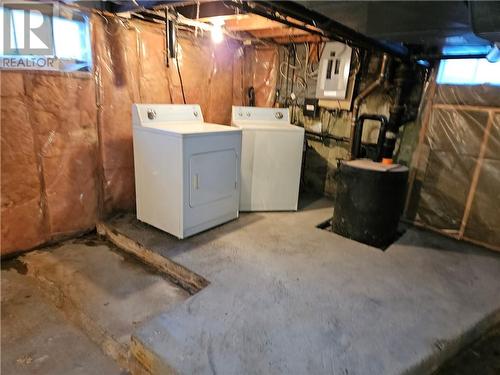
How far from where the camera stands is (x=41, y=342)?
190 centimetres

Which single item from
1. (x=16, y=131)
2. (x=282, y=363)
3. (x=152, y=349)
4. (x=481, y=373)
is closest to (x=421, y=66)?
(x=481, y=373)

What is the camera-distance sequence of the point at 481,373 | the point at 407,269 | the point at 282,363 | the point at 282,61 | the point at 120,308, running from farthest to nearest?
the point at 282,61 → the point at 407,269 → the point at 120,308 → the point at 481,373 → the point at 282,363

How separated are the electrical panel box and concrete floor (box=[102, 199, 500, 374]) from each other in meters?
1.71

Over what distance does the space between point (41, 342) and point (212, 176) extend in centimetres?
163

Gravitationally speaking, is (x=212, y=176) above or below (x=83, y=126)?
below

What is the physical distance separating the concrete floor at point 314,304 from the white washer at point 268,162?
0.44 metres

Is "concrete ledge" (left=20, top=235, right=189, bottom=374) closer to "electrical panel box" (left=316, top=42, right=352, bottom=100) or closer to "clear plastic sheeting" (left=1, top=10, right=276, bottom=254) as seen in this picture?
"clear plastic sheeting" (left=1, top=10, right=276, bottom=254)

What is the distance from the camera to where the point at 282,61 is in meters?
4.07

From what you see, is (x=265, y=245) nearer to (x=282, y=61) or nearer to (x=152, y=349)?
(x=152, y=349)

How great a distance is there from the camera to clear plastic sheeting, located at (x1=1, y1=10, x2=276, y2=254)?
2443mm

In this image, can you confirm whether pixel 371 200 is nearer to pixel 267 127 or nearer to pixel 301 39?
pixel 267 127

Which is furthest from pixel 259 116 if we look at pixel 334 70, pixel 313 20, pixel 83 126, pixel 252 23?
pixel 83 126

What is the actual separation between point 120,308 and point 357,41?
2.77 meters

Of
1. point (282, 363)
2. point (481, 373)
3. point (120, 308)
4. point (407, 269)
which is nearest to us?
point (282, 363)
